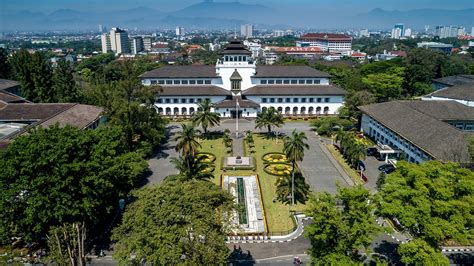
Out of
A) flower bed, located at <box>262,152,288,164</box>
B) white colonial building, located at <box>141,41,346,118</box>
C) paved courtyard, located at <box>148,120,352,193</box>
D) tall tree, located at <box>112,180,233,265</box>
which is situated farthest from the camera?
white colonial building, located at <box>141,41,346,118</box>

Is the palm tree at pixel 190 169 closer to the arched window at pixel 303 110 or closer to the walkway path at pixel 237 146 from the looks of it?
the walkway path at pixel 237 146

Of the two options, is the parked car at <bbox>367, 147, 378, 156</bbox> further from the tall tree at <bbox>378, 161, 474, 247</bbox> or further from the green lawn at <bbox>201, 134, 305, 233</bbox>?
the tall tree at <bbox>378, 161, 474, 247</bbox>

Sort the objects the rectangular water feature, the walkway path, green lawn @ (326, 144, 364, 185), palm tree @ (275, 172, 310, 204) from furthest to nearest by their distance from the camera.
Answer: the walkway path → green lawn @ (326, 144, 364, 185) → palm tree @ (275, 172, 310, 204) → the rectangular water feature

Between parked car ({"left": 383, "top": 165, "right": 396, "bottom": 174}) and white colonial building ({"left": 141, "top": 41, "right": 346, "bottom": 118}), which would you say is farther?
white colonial building ({"left": 141, "top": 41, "right": 346, "bottom": 118})

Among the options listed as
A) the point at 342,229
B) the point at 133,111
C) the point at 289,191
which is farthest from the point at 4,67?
the point at 342,229

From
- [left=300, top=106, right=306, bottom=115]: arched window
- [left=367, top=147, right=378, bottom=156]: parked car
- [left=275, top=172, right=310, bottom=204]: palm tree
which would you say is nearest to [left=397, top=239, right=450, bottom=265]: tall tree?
[left=275, top=172, right=310, bottom=204]: palm tree

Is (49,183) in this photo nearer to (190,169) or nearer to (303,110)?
(190,169)

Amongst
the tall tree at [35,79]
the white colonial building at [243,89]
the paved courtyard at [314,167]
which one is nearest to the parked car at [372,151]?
the paved courtyard at [314,167]
